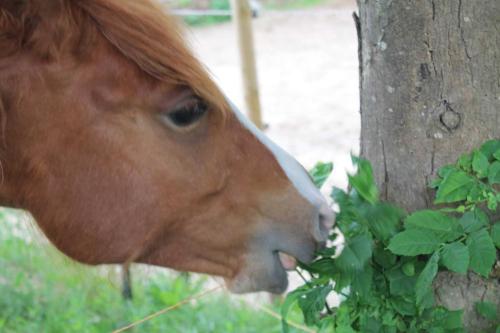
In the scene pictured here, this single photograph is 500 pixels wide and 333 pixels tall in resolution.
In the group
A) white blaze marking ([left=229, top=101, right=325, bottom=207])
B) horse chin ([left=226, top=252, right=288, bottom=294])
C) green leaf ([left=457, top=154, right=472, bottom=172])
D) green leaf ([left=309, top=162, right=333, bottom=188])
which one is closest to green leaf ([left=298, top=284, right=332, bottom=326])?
horse chin ([left=226, top=252, right=288, bottom=294])

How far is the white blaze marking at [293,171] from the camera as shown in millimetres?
1885

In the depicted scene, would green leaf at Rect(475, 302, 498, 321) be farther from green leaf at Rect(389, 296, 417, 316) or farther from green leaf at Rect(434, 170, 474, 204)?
green leaf at Rect(434, 170, 474, 204)

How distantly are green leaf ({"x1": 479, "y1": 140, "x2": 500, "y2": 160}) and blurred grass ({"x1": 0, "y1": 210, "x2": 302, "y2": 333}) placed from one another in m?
2.16

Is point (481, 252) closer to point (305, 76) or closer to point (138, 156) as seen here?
point (138, 156)

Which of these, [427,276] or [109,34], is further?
[109,34]

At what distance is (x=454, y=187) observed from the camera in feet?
5.48

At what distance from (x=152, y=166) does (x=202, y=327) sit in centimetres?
215

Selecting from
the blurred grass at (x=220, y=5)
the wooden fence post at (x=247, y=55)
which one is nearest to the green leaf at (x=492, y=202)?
the wooden fence post at (x=247, y=55)

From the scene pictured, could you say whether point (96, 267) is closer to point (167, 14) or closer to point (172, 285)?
point (167, 14)

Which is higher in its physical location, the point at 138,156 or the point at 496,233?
the point at 138,156

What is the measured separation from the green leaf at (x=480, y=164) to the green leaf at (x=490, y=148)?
0.03 m

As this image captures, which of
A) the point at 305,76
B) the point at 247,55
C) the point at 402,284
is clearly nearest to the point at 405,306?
the point at 402,284

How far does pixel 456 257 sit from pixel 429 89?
39cm

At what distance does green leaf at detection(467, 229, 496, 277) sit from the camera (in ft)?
5.24
